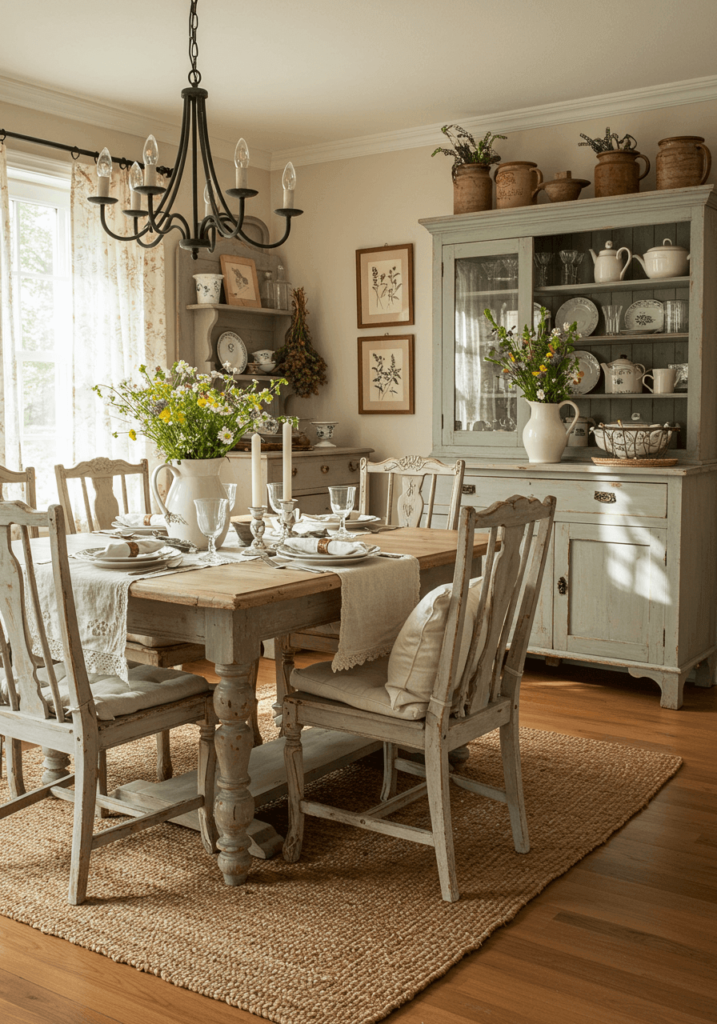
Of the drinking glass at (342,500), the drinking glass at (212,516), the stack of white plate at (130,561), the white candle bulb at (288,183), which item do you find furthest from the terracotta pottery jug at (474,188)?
the stack of white plate at (130,561)

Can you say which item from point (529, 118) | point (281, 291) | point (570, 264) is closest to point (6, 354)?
point (281, 291)

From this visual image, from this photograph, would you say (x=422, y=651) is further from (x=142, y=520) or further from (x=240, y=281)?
(x=240, y=281)

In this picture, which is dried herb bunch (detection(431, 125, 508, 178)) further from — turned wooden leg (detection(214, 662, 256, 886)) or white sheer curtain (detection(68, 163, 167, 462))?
turned wooden leg (detection(214, 662, 256, 886))

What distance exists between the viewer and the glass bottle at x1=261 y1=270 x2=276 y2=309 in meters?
5.35


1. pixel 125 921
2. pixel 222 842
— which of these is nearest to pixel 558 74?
pixel 222 842

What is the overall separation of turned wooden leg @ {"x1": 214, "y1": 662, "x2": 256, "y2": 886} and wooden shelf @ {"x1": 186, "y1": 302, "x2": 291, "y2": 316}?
2967mm

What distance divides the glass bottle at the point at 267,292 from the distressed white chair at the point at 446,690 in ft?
10.5

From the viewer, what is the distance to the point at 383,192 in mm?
5098

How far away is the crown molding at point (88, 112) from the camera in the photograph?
4.16 meters

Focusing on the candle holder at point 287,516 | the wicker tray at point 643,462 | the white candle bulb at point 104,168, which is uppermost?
the white candle bulb at point 104,168

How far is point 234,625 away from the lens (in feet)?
7.30

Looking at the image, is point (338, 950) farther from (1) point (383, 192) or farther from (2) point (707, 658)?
(1) point (383, 192)

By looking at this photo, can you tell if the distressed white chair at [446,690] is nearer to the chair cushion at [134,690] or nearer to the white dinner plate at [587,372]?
the chair cushion at [134,690]

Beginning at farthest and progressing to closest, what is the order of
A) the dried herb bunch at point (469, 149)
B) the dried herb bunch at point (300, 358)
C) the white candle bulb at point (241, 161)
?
the dried herb bunch at point (300, 358) < the dried herb bunch at point (469, 149) < the white candle bulb at point (241, 161)
